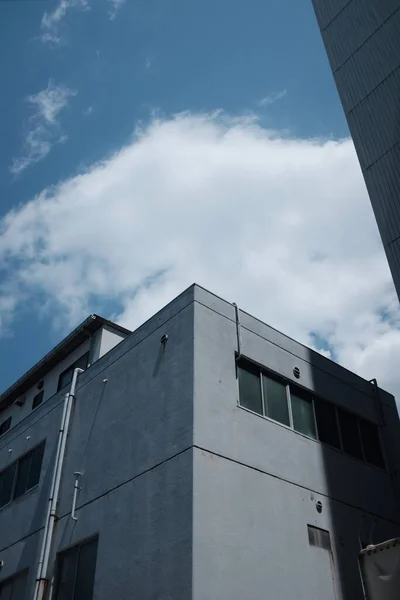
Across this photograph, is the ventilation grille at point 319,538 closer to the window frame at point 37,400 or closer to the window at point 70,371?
the window at point 70,371

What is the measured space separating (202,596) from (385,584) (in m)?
3.57

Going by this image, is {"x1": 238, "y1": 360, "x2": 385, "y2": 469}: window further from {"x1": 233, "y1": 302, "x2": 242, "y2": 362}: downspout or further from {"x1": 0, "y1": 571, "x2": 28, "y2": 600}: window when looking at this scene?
{"x1": 0, "y1": 571, "x2": 28, "y2": 600}: window

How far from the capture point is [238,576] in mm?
10188

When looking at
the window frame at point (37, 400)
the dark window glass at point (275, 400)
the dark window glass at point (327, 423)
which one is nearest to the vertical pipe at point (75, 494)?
the dark window glass at point (275, 400)

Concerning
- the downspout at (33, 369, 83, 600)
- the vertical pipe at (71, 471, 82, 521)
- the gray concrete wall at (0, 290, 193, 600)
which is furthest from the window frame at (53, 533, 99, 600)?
the vertical pipe at (71, 471, 82, 521)

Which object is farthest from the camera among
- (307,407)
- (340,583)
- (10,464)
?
(10,464)

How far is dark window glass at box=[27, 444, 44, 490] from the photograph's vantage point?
15.9 m

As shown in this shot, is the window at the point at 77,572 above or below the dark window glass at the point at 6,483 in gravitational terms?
below

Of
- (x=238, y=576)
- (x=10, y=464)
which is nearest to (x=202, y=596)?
(x=238, y=576)

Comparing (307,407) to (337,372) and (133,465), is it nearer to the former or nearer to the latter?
(337,372)

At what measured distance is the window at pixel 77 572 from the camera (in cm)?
1198

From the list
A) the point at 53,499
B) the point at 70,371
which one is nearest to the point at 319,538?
the point at 53,499

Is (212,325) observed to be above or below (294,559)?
above

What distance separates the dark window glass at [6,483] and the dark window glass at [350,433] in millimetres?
9938
